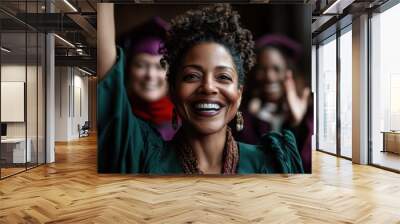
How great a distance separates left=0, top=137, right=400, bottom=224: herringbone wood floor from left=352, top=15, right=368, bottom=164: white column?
1.30 meters

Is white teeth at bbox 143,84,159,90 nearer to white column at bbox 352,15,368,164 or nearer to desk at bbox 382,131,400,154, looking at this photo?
white column at bbox 352,15,368,164

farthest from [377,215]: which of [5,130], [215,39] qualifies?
[5,130]

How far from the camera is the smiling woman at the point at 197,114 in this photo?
6078 mm

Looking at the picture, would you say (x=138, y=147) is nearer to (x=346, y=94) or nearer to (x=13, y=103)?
(x=13, y=103)

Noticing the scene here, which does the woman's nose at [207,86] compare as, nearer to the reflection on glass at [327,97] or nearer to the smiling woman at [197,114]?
the smiling woman at [197,114]

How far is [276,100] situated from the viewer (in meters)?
6.35

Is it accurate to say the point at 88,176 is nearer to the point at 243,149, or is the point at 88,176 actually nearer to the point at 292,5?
the point at 243,149

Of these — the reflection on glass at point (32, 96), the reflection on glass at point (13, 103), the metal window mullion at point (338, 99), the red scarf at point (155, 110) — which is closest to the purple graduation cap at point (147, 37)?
the red scarf at point (155, 110)

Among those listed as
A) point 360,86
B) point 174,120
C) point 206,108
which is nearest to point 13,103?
point 174,120

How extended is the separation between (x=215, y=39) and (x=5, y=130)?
402cm

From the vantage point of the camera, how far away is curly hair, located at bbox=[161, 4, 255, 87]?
614 cm

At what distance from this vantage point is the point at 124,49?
639 cm

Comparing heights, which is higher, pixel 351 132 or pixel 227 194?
pixel 351 132

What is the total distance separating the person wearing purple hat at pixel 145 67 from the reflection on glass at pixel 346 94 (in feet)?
16.1
